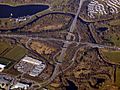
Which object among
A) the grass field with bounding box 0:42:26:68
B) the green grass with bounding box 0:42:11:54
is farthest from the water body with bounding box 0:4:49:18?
the grass field with bounding box 0:42:26:68

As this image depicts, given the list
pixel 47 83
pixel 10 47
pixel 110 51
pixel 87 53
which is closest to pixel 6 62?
pixel 10 47

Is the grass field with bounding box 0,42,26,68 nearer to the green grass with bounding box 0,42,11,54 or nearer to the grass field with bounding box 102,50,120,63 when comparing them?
the green grass with bounding box 0,42,11,54

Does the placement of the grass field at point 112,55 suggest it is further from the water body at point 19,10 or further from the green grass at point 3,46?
the water body at point 19,10

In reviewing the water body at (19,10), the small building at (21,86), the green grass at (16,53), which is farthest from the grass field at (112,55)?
the water body at (19,10)

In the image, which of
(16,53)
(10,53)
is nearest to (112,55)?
(16,53)

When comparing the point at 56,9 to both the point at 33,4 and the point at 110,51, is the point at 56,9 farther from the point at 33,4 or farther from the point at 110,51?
the point at 110,51

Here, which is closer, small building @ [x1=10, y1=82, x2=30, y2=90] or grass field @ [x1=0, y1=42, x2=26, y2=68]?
small building @ [x1=10, y1=82, x2=30, y2=90]
